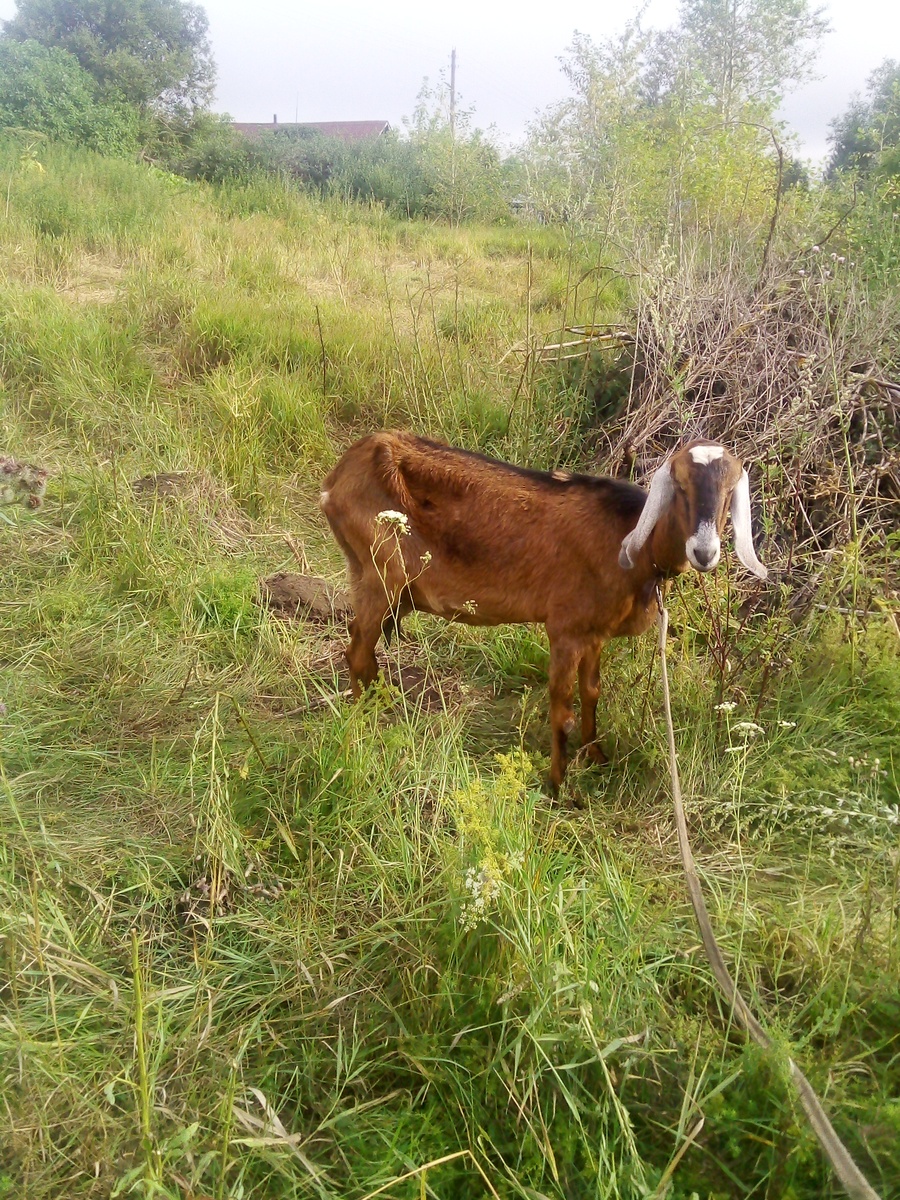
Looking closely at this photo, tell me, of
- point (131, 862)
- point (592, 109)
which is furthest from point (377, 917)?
point (592, 109)

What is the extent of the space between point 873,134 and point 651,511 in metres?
5.78

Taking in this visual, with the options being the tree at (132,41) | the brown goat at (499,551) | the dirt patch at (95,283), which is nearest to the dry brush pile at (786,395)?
the brown goat at (499,551)

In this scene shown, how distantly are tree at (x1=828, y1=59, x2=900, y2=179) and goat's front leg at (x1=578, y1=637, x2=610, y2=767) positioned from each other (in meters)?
5.22

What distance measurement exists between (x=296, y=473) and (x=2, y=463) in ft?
10.8

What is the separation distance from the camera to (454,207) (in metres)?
11.7

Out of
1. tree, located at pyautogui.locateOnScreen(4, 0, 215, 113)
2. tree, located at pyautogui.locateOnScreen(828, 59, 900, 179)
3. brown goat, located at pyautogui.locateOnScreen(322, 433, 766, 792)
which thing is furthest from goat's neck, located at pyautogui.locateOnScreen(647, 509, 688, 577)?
tree, located at pyautogui.locateOnScreen(4, 0, 215, 113)

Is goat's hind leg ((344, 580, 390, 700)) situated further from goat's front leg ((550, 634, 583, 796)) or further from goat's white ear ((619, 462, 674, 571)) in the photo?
goat's white ear ((619, 462, 674, 571))

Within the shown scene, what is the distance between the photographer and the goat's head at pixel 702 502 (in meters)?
2.47

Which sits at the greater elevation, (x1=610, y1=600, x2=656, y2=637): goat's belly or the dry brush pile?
the dry brush pile

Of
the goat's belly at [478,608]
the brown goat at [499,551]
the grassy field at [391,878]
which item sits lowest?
the grassy field at [391,878]

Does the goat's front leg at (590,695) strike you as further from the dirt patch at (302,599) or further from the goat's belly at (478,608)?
the dirt patch at (302,599)

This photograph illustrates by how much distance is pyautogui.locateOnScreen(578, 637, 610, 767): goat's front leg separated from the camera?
3309 millimetres

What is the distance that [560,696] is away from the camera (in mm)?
3227

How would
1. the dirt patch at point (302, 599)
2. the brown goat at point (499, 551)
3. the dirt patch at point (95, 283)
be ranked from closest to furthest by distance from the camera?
the brown goat at point (499, 551) → the dirt patch at point (302, 599) → the dirt patch at point (95, 283)
